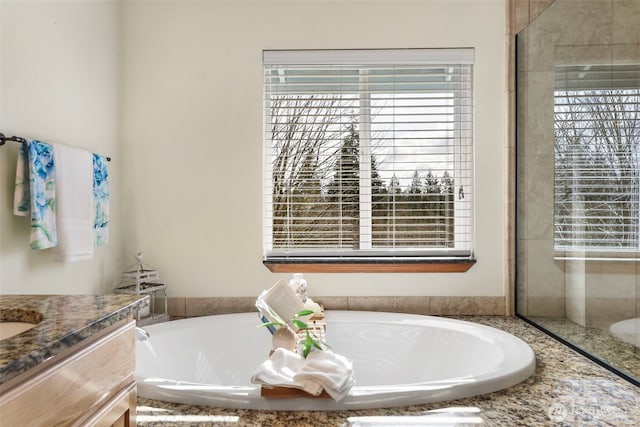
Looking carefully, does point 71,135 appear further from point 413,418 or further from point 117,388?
point 413,418

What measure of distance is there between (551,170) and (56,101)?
2.21 meters

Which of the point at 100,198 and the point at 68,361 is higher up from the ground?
the point at 100,198

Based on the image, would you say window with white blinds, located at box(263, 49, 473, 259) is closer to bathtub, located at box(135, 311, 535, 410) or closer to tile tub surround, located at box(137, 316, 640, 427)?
bathtub, located at box(135, 311, 535, 410)

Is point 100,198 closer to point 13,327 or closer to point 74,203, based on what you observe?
point 74,203

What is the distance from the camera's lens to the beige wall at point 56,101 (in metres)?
1.54

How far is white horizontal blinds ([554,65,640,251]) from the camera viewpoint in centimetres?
146

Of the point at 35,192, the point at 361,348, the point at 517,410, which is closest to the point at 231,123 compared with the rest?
the point at 35,192

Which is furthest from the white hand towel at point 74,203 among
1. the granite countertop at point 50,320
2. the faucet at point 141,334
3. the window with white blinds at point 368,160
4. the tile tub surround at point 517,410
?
the window with white blinds at point 368,160

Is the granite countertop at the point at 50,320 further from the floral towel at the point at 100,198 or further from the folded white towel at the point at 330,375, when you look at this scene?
the floral towel at the point at 100,198

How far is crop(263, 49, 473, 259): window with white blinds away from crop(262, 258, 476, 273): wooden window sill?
3.1 inches

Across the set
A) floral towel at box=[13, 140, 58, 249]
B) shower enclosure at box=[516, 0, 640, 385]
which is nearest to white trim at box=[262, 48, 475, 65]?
shower enclosure at box=[516, 0, 640, 385]

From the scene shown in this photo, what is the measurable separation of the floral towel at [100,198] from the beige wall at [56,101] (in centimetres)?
13

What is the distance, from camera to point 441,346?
6.53ft

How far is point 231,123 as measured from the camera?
2.34 metres
